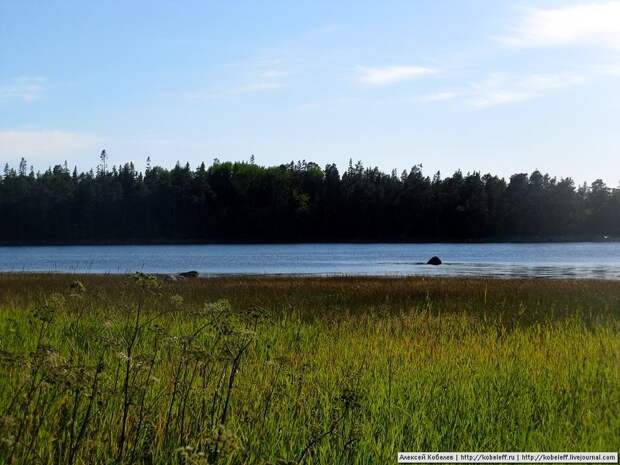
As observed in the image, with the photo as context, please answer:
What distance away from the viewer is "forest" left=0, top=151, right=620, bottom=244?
15000 centimetres

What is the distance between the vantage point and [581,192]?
15950 cm

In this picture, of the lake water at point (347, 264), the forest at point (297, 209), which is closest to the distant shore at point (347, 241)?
the forest at point (297, 209)

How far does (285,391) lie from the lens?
324 inches

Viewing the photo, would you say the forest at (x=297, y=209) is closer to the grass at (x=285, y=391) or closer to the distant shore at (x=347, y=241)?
the distant shore at (x=347, y=241)

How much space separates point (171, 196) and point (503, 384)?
505ft

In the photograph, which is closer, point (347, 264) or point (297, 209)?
point (347, 264)

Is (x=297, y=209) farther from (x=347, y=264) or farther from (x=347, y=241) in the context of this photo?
(x=347, y=264)

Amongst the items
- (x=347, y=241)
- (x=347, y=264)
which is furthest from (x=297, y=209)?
(x=347, y=264)

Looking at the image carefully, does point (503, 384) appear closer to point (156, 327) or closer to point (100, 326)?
point (156, 327)

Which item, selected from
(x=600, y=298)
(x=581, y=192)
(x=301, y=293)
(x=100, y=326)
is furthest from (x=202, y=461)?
(x=581, y=192)

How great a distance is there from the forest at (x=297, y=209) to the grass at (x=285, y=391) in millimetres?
140102

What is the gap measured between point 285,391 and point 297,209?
15567cm

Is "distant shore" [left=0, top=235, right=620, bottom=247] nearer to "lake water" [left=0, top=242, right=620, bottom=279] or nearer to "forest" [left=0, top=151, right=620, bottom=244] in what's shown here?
"forest" [left=0, top=151, right=620, bottom=244]

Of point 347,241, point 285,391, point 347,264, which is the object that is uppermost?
point 285,391
